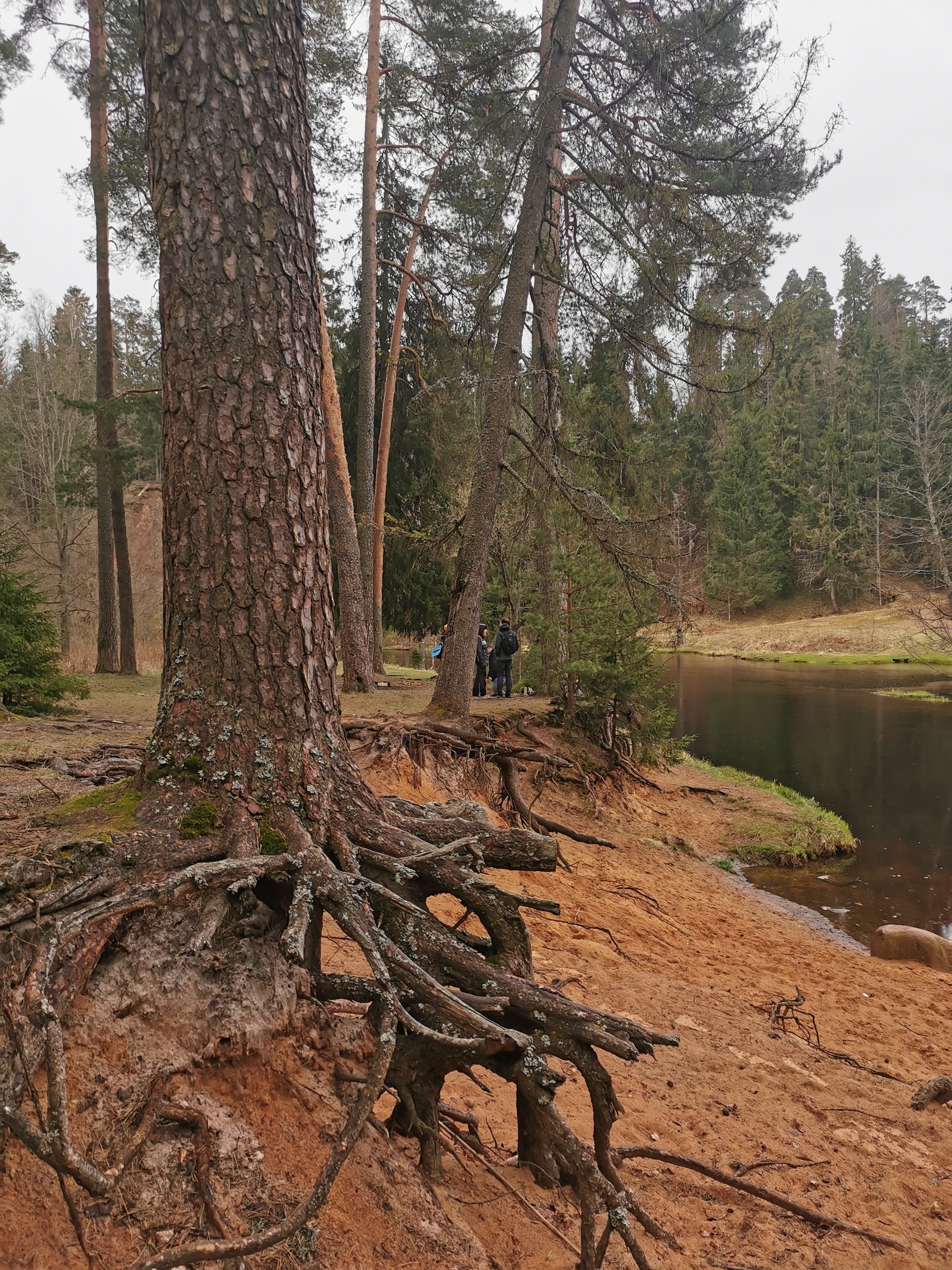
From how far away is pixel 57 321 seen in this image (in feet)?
101

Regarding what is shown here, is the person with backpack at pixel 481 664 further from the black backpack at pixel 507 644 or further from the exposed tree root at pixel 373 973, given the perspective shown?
the exposed tree root at pixel 373 973

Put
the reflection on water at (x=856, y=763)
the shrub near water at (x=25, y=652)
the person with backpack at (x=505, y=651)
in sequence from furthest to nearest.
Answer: the person with backpack at (x=505, y=651)
the reflection on water at (x=856, y=763)
the shrub near water at (x=25, y=652)

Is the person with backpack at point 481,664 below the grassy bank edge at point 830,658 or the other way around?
the other way around

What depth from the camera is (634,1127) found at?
3.33 m

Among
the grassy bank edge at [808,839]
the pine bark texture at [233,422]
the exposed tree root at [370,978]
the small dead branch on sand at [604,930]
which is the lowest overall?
the grassy bank edge at [808,839]

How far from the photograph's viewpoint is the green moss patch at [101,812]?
247 centimetres

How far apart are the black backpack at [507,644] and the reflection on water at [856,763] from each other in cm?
577

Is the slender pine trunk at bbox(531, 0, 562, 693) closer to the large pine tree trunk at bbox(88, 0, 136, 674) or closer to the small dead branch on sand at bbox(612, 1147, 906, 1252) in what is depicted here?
the small dead branch on sand at bbox(612, 1147, 906, 1252)

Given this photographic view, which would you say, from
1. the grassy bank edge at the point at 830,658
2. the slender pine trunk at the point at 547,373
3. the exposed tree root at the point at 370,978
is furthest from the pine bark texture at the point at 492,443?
the grassy bank edge at the point at 830,658

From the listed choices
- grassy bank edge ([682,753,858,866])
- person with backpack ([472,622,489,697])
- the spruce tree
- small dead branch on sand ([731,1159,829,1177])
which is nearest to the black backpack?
person with backpack ([472,622,489,697])

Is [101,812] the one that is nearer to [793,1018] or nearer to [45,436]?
[793,1018]

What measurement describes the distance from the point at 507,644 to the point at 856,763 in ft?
27.6

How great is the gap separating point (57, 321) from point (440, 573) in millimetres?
22317

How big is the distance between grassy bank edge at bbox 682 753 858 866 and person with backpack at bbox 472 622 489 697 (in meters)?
5.15
